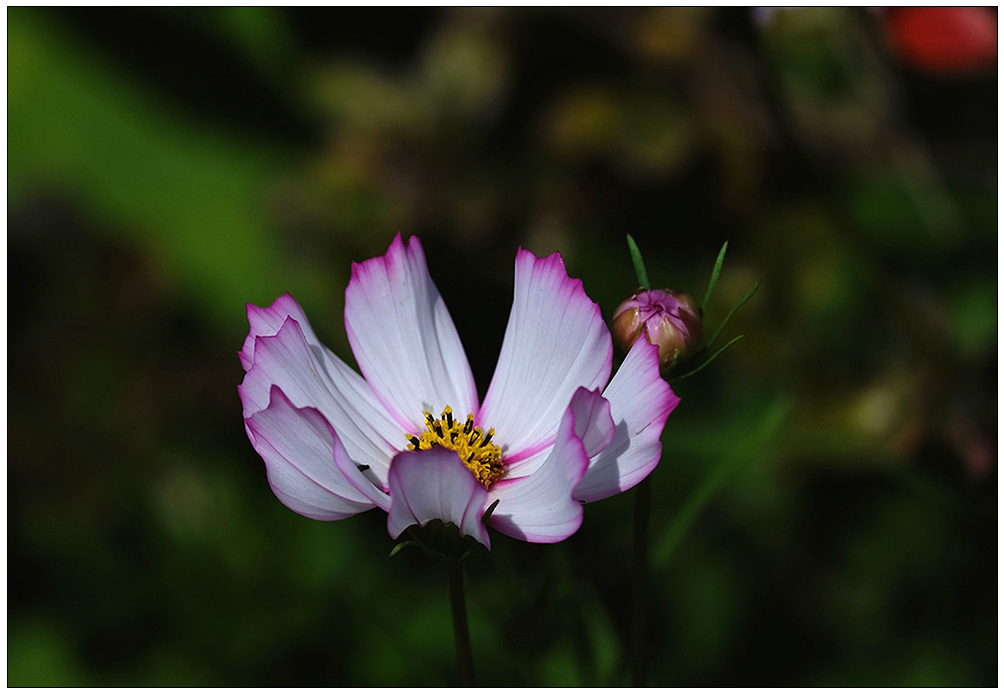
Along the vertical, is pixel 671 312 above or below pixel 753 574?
above

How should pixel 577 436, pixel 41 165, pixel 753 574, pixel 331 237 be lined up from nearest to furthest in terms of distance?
pixel 577 436, pixel 753 574, pixel 331 237, pixel 41 165

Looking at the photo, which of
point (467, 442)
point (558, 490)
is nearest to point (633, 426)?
point (558, 490)

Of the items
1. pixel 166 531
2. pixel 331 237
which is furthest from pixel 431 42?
pixel 166 531

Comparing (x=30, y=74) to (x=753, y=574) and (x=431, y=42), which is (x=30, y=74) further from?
(x=753, y=574)

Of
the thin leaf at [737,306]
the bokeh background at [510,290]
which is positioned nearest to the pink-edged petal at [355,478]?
the thin leaf at [737,306]

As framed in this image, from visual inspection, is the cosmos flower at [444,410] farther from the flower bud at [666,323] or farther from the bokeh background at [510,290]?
the bokeh background at [510,290]

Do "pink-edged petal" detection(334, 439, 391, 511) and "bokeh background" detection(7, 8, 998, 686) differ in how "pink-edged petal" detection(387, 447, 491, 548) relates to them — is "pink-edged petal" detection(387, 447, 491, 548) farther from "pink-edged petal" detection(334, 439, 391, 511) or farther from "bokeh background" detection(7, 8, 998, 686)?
"bokeh background" detection(7, 8, 998, 686)
